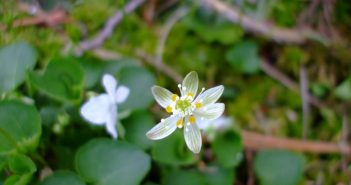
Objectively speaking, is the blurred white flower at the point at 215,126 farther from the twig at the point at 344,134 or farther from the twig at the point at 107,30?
the twig at the point at 107,30

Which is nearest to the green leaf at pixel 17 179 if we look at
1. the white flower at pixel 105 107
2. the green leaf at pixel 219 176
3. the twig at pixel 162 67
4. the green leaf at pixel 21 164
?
the green leaf at pixel 21 164

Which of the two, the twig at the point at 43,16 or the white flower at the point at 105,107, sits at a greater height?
the twig at the point at 43,16

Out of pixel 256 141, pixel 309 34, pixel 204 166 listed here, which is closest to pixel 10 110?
pixel 204 166

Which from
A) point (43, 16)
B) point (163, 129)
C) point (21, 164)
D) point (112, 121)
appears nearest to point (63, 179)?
point (21, 164)

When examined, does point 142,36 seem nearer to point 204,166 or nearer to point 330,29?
point 204,166

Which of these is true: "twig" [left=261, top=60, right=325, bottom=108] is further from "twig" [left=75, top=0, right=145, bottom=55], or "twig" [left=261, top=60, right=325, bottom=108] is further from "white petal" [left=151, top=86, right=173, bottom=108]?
"white petal" [left=151, top=86, right=173, bottom=108]

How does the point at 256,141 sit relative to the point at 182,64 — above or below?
below
